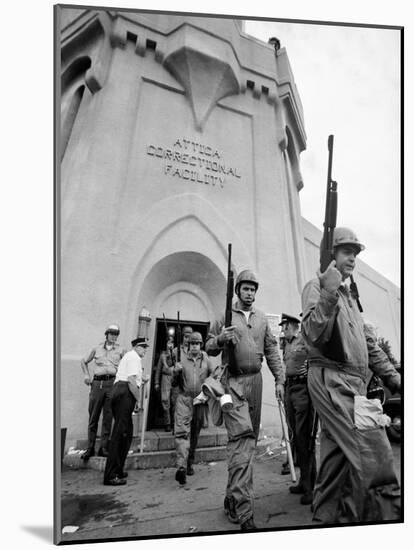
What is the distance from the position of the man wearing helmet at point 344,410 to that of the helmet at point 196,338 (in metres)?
1.20

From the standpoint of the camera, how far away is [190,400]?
14.9 feet

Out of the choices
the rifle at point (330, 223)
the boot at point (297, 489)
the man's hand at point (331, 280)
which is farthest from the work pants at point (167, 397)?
the man's hand at point (331, 280)

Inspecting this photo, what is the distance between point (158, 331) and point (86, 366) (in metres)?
1.00

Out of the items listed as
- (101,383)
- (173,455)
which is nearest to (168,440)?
(173,455)

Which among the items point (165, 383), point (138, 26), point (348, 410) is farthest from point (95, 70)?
point (348, 410)

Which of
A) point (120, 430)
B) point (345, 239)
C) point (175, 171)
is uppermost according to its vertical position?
point (175, 171)

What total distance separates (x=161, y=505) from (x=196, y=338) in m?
1.48

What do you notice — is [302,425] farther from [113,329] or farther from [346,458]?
[113,329]

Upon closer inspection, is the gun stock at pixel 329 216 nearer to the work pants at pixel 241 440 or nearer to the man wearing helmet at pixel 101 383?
the work pants at pixel 241 440

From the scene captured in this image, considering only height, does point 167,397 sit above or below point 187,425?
above

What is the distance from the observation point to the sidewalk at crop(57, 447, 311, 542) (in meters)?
3.37

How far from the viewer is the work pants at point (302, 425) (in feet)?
12.7

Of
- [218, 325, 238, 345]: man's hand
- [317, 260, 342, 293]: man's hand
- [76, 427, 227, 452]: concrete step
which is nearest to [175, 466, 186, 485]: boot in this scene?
[76, 427, 227, 452]: concrete step

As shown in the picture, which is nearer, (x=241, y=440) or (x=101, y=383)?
(x=241, y=440)
